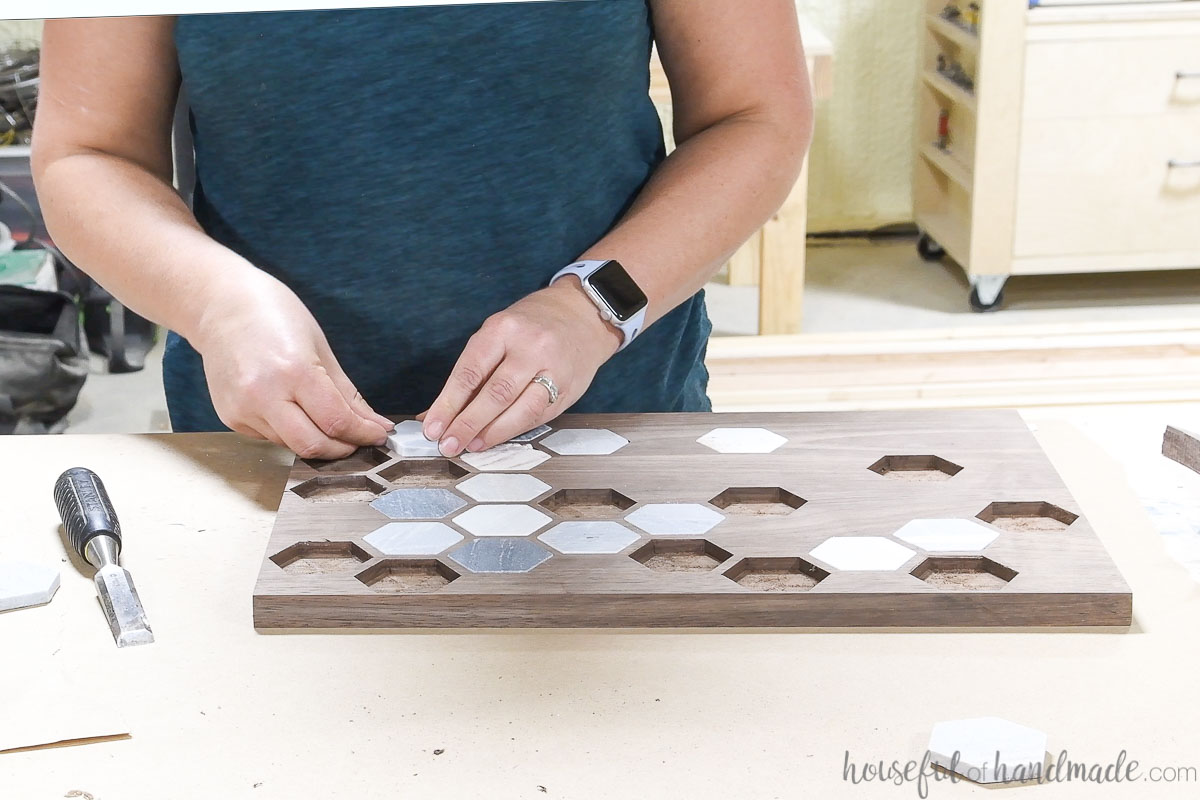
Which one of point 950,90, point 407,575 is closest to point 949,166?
point 950,90

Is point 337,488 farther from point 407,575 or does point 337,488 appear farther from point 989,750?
point 989,750

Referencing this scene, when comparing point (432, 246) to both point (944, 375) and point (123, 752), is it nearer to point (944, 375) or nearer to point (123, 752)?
point (123, 752)

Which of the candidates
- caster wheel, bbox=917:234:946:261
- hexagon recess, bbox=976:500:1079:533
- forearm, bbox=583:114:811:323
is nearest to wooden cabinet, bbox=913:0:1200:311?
caster wheel, bbox=917:234:946:261

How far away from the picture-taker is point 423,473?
2.76ft

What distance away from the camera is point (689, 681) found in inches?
25.2

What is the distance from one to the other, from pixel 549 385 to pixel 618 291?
103mm

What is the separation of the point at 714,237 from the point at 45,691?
1.92ft

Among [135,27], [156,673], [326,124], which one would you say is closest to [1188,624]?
[156,673]

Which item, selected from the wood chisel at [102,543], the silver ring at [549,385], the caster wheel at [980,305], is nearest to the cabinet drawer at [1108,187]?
the caster wheel at [980,305]

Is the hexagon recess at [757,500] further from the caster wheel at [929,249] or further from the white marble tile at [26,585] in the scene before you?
the caster wheel at [929,249]

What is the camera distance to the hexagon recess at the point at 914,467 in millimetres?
824

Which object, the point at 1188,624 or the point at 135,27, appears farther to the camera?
the point at 135,27

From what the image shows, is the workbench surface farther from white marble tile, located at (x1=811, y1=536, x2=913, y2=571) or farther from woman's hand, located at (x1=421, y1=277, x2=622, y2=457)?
woman's hand, located at (x1=421, y1=277, x2=622, y2=457)

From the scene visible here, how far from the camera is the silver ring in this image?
87 centimetres
